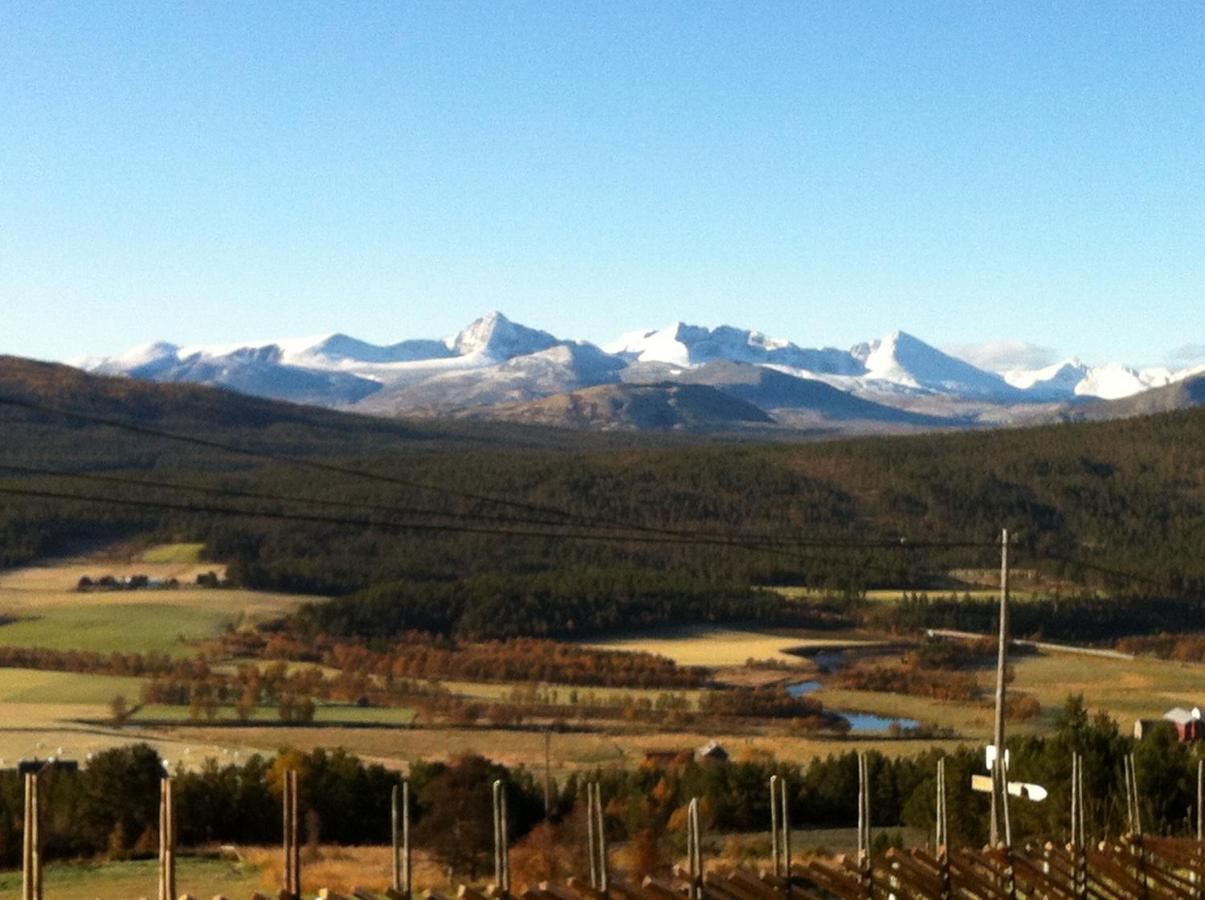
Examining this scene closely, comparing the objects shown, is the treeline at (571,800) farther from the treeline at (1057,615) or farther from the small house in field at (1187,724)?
the treeline at (1057,615)

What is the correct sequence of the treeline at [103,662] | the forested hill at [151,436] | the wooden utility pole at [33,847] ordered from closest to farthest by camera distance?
the wooden utility pole at [33,847] < the treeline at [103,662] < the forested hill at [151,436]

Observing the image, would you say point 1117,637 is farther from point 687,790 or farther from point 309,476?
point 309,476

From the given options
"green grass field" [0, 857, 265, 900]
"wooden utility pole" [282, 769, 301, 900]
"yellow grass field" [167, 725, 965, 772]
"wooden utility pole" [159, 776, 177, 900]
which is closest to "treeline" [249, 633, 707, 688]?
"yellow grass field" [167, 725, 965, 772]

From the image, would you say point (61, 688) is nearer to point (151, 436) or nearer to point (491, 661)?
point (491, 661)

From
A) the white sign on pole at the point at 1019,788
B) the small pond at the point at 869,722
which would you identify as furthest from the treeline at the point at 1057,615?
the white sign on pole at the point at 1019,788

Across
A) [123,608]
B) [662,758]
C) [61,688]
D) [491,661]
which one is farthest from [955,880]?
[123,608]

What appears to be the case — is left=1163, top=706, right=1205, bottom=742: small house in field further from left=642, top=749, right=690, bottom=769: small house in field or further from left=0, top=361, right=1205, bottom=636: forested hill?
left=0, top=361, right=1205, bottom=636: forested hill

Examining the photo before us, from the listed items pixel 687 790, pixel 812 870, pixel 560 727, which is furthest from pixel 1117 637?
pixel 812 870
